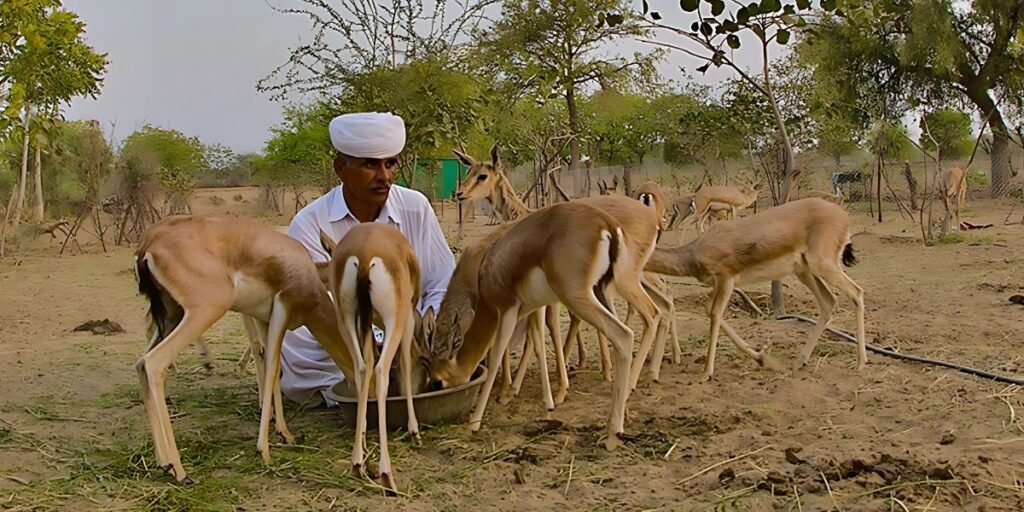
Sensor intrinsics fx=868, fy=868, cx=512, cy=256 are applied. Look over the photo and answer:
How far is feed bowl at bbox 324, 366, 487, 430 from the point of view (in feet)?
13.9

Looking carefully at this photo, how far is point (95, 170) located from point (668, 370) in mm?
16718

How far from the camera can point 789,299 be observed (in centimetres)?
898

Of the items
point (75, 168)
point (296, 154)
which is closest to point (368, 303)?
point (75, 168)

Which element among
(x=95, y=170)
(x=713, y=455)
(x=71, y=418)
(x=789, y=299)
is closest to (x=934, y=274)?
(x=789, y=299)

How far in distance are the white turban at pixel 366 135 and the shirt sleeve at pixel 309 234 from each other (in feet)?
1.79

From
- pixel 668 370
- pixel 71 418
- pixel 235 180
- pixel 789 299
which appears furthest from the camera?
pixel 235 180

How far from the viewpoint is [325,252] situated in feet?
16.6

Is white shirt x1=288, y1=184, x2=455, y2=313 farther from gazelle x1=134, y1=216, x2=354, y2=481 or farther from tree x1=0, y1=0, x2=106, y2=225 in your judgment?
tree x1=0, y1=0, x2=106, y2=225

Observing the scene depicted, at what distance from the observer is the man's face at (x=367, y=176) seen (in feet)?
16.1

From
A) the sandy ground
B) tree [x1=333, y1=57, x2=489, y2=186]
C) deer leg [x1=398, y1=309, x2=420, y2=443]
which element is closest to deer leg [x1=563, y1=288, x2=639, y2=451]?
the sandy ground

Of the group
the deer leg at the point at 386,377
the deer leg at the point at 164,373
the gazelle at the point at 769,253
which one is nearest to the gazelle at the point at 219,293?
the deer leg at the point at 164,373

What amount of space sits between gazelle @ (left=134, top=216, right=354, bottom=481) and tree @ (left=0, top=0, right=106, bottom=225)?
5.26m

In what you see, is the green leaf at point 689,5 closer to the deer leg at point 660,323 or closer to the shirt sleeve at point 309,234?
the deer leg at point 660,323

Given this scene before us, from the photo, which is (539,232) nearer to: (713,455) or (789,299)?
(713,455)
